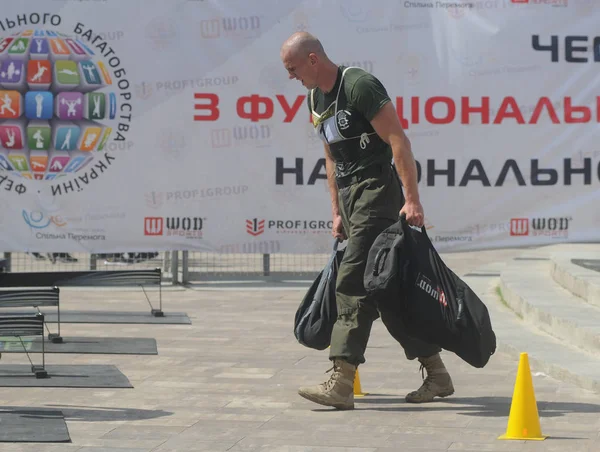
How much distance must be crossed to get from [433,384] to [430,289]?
2.60 ft

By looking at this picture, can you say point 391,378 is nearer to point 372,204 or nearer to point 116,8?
point 372,204

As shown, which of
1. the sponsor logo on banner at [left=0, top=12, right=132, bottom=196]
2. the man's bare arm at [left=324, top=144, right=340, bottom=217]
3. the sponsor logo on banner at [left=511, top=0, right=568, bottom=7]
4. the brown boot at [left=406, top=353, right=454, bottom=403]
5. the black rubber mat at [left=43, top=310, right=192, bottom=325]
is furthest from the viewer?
the sponsor logo on banner at [left=0, top=12, right=132, bottom=196]

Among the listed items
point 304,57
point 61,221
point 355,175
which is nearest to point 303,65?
point 304,57

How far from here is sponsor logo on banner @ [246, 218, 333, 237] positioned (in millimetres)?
12270

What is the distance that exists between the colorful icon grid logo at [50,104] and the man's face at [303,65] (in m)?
5.79

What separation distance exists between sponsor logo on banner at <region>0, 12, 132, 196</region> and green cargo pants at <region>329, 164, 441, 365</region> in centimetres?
595

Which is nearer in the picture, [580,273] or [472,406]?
[472,406]

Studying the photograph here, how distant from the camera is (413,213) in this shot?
21.1 feet

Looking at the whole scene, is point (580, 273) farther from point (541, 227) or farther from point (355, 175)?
point (355, 175)

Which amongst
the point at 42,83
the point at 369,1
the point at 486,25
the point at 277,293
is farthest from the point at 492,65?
the point at 42,83

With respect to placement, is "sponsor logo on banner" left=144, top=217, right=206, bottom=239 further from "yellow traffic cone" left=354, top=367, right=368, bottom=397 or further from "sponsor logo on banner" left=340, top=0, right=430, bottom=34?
→ "yellow traffic cone" left=354, top=367, right=368, bottom=397

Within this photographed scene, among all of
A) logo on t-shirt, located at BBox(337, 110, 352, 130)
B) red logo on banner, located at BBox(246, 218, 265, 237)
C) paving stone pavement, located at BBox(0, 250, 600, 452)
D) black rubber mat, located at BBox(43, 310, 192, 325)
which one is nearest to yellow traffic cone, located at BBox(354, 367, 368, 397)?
paving stone pavement, located at BBox(0, 250, 600, 452)

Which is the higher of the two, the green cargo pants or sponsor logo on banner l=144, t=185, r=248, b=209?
sponsor logo on banner l=144, t=185, r=248, b=209

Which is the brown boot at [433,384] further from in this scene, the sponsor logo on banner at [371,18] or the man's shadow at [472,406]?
the sponsor logo on banner at [371,18]
